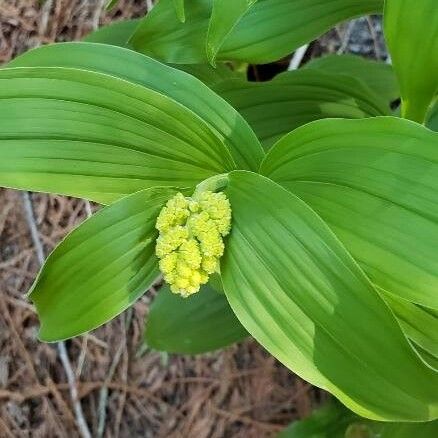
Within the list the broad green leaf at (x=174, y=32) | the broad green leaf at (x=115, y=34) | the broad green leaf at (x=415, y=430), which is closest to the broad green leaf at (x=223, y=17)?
the broad green leaf at (x=174, y=32)

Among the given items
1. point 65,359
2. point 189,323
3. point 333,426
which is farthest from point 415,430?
point 65,359

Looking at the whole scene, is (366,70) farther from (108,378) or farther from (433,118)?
(108,378)

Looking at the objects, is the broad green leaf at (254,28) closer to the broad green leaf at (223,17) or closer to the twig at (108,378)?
the broad green leaf at (223,17)

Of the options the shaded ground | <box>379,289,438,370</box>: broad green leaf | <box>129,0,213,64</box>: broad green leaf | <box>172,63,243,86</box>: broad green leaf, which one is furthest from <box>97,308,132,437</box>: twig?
<box>379,289,438,370</box>: broad green leaf

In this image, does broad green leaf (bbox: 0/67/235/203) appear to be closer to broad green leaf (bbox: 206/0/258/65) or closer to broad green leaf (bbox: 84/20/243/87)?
broad green leaf (bbox: 206/0/258/65)

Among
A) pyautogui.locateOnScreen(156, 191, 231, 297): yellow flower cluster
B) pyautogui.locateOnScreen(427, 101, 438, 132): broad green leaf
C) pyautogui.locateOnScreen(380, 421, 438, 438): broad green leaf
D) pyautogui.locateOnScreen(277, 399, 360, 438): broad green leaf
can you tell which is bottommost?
pyautogui.locateOnScreen(277, 399, 360, 438): broad green leaf


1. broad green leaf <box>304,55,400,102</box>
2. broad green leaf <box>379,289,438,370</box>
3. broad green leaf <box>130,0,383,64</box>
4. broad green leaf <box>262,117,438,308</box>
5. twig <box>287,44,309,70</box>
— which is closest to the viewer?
broad green leaf <box>262,117,438,308</box>

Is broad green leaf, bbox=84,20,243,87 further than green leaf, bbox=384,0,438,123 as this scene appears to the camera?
Yes
